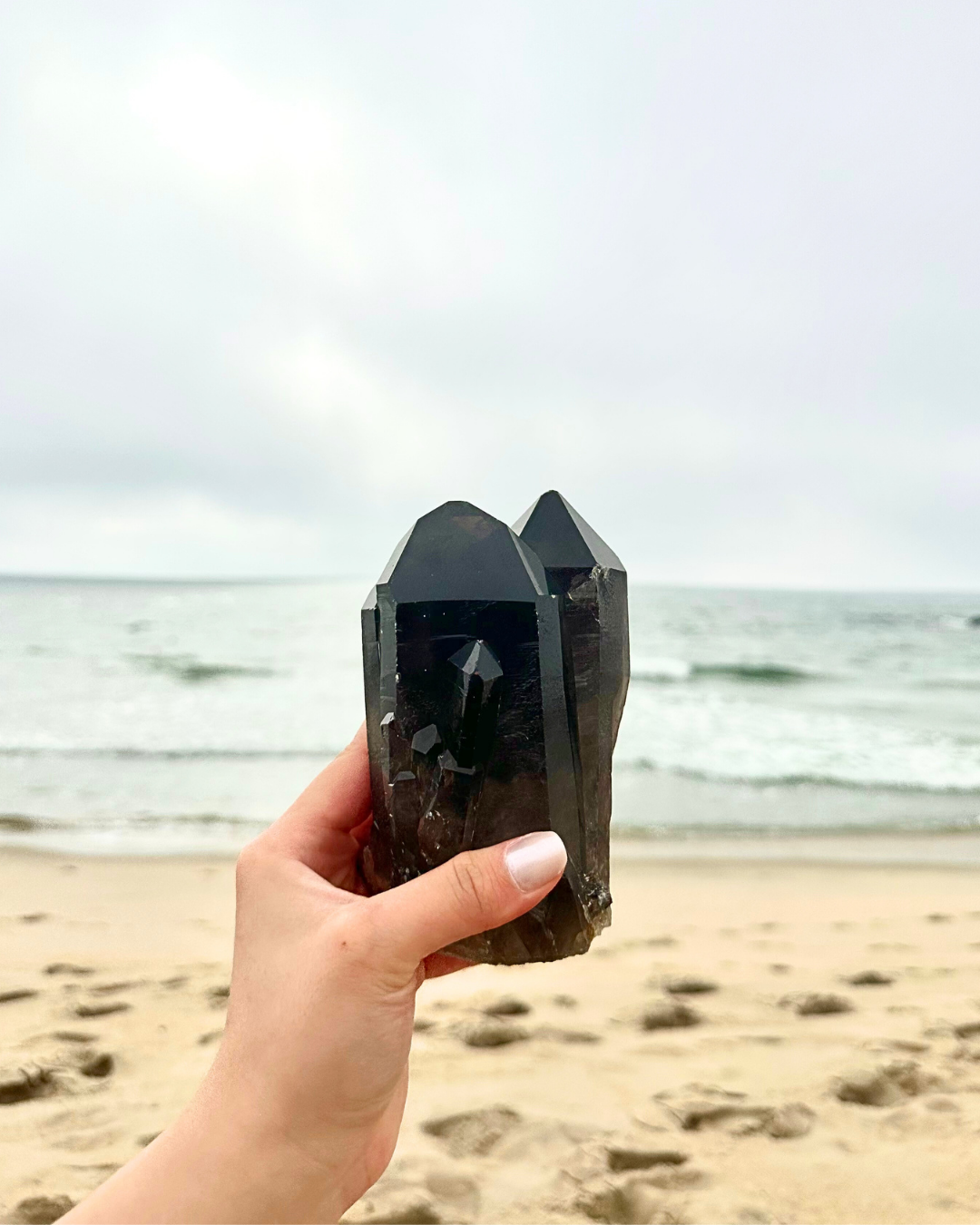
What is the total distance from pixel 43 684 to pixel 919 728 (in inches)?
438

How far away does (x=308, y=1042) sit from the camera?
1248mm

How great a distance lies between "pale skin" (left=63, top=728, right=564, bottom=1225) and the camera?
1234 mm

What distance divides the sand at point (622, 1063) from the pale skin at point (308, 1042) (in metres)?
0.93

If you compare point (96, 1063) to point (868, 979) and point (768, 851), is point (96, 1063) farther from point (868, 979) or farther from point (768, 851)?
point (768, 851)

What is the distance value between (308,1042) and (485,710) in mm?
540

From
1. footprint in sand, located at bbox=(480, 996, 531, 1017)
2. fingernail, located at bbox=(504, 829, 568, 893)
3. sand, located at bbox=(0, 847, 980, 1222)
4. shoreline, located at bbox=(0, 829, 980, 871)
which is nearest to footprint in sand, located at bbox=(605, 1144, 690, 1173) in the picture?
sand, located at bbox=(0, 847, 980, 1222)

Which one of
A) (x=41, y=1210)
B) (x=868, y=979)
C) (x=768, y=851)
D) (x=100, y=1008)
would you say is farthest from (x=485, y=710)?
(x=768, y=851)

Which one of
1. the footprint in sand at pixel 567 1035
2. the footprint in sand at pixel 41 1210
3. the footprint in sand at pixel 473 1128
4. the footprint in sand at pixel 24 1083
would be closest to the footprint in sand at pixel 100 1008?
the footprint in sand at pixel 24 1083

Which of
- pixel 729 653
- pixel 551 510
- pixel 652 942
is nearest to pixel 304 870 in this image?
pixel 551 510

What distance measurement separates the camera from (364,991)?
4.09 feet

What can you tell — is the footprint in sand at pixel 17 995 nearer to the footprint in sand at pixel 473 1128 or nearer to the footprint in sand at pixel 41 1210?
the footprint in sand at pixel 41 1210

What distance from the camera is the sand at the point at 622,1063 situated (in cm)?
212

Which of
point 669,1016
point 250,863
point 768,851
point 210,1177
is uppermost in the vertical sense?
point 250,863

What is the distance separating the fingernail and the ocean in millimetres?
4411
